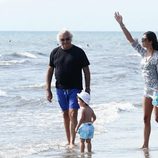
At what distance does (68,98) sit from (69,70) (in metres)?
0.44

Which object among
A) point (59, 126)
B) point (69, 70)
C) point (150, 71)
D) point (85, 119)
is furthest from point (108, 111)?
point (150, 71)

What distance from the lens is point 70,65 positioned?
886 centimetres

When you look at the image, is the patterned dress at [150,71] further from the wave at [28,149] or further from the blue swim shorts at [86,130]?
the wave at [28,149]

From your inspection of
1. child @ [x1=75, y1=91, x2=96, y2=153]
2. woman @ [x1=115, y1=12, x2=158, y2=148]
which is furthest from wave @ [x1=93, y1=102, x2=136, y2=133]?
woman @ [x1=115, y1=12, x2=158, y2=148]

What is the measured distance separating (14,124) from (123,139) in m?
2.77

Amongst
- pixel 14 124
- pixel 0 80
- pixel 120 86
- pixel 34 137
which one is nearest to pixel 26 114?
pixel 14 124

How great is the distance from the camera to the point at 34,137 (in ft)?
34.3

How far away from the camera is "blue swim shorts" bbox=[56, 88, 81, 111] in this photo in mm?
8914

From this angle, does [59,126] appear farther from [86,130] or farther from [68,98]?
[86,130]

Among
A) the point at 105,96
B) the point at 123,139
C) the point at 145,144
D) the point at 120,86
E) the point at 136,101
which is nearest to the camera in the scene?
the point at 145,144

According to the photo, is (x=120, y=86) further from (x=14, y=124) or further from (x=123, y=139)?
(x=123, y=139)

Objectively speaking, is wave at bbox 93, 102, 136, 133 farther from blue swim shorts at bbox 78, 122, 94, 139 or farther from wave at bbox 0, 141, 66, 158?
blue swim shorts at bbox 78, 122, 94, 139

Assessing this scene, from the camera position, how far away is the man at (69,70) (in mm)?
8836
